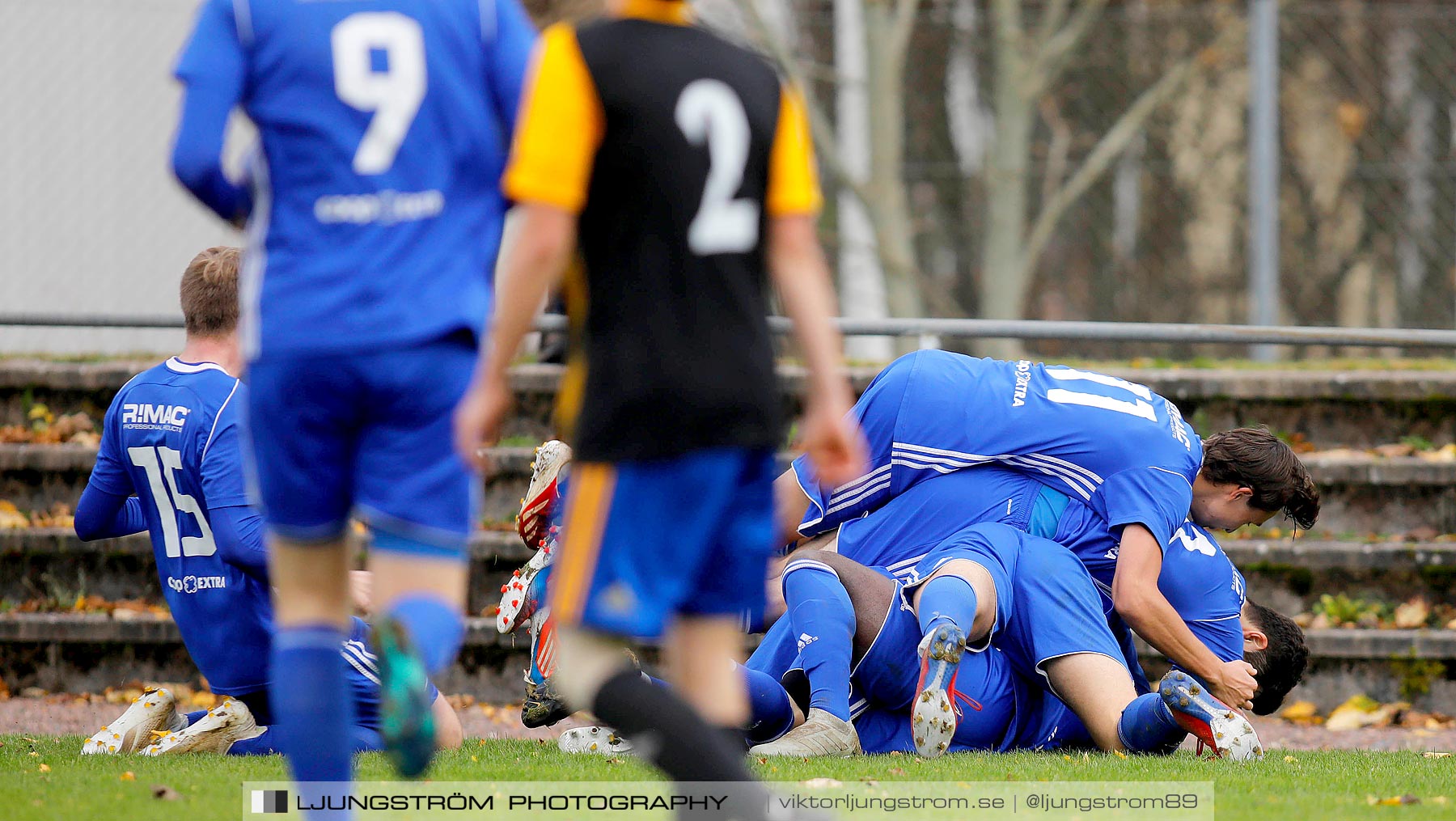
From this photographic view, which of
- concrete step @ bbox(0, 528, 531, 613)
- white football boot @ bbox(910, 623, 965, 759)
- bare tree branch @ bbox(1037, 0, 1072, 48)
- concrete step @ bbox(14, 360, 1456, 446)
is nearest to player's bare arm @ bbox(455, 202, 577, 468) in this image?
white football boot @ bbox(910, 623, 965, 759)

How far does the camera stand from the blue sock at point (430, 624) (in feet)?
8.34

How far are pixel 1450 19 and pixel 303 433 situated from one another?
28.6 ft

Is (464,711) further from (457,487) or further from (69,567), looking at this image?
(457,487)

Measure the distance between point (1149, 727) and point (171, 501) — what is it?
2.88m

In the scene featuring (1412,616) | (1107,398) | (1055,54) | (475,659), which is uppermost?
(1055,54)

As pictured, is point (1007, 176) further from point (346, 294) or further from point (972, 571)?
point (346, 294)

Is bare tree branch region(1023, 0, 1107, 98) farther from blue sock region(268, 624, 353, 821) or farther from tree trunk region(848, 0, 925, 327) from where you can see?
blue sock region(268, 624, 353, 821)

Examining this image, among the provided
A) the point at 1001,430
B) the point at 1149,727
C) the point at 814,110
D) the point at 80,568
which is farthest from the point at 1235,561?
the point at 814,110

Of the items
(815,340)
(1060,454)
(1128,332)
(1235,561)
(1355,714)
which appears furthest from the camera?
(1128,332)

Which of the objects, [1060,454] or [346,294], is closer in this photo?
[346,294]

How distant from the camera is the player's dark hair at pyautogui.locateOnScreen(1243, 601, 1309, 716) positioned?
500 cm

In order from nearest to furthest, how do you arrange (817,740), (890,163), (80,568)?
1. (817,740)
2. (80,568)
3. (890,163)

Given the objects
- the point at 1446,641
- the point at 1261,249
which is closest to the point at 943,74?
the point at 1261,249

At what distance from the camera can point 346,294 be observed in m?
2.62
